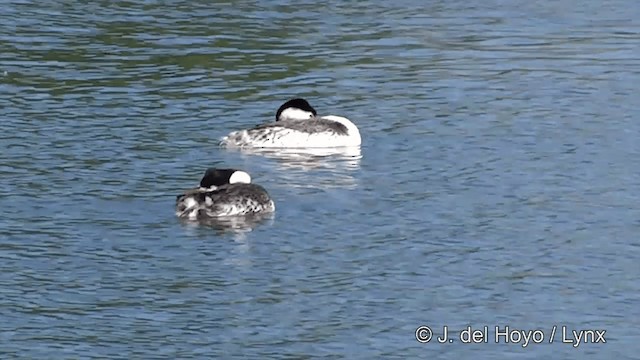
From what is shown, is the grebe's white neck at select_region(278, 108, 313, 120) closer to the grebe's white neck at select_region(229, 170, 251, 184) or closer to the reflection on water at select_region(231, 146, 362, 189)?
the reflection on water at select_region(231, 146, 362, 189)

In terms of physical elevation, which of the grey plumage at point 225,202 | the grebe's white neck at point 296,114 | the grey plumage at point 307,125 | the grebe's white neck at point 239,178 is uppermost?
the grebe's white neck at point 296,114

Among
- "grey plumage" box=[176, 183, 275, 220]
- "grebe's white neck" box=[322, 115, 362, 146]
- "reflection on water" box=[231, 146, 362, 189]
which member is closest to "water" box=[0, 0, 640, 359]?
"reflection on water" box=[231, 146, 362, 189]

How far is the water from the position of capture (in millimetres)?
13867

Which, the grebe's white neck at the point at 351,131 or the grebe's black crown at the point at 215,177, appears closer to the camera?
the grebe's black crown at the point at 215,177

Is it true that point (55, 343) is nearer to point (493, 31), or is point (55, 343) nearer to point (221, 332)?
point (221, 332)

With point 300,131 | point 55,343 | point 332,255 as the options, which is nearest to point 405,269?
point 332,255

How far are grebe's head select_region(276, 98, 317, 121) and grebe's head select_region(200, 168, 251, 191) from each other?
9.13ft

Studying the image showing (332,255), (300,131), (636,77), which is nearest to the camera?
(332,255)

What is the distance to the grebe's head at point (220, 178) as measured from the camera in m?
17.5

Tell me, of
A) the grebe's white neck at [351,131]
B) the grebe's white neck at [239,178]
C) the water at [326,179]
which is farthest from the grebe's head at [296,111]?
the grebe's white neck at [239,178]

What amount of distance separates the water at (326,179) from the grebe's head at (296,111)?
48 centimetres

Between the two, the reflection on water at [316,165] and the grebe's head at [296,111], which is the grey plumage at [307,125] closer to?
the grebe's head at [296,111]

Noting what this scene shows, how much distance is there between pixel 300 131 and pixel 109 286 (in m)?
5.99

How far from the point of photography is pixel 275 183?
18578mm
